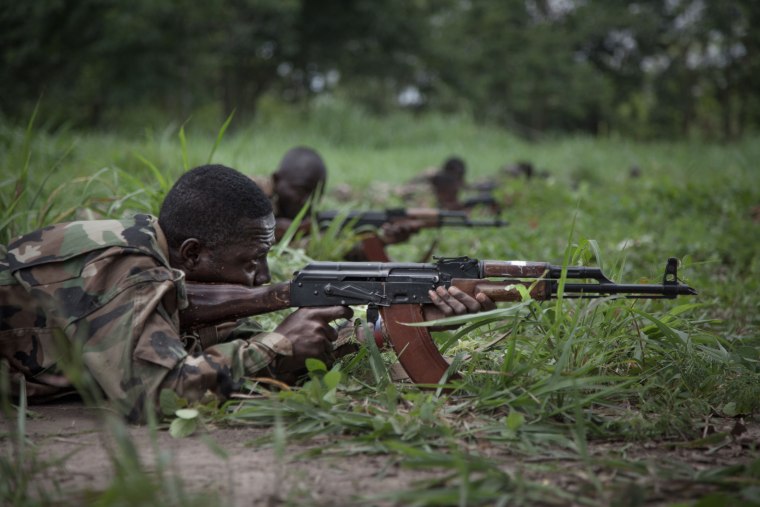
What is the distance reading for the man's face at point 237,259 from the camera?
309 cm

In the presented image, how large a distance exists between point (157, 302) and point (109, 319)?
0.18 m

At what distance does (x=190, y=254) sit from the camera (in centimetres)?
309

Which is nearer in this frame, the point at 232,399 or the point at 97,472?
the point at 97,472

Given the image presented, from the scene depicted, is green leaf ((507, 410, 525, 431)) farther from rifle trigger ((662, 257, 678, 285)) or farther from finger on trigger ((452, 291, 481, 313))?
rifle trigger ((662, 257, 678, 285))

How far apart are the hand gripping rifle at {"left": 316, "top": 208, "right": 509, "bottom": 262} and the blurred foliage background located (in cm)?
1155

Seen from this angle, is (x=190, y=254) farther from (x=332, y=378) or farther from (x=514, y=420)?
(x=514, y=420)

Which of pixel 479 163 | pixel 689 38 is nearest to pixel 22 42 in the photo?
pixel 479 163

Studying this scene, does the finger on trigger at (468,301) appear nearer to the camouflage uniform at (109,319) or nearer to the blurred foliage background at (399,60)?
the camouflage uniform at (109,319)

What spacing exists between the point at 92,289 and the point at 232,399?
2.27 feet

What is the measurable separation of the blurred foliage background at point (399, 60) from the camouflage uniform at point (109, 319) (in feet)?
45.6

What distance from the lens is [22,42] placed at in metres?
18.1

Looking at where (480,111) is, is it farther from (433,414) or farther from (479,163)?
(433,414)

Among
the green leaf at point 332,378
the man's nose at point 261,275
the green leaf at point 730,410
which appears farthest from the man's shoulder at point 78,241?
the green leaf at point 730,410

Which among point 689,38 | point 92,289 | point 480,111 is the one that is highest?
point 689,38
